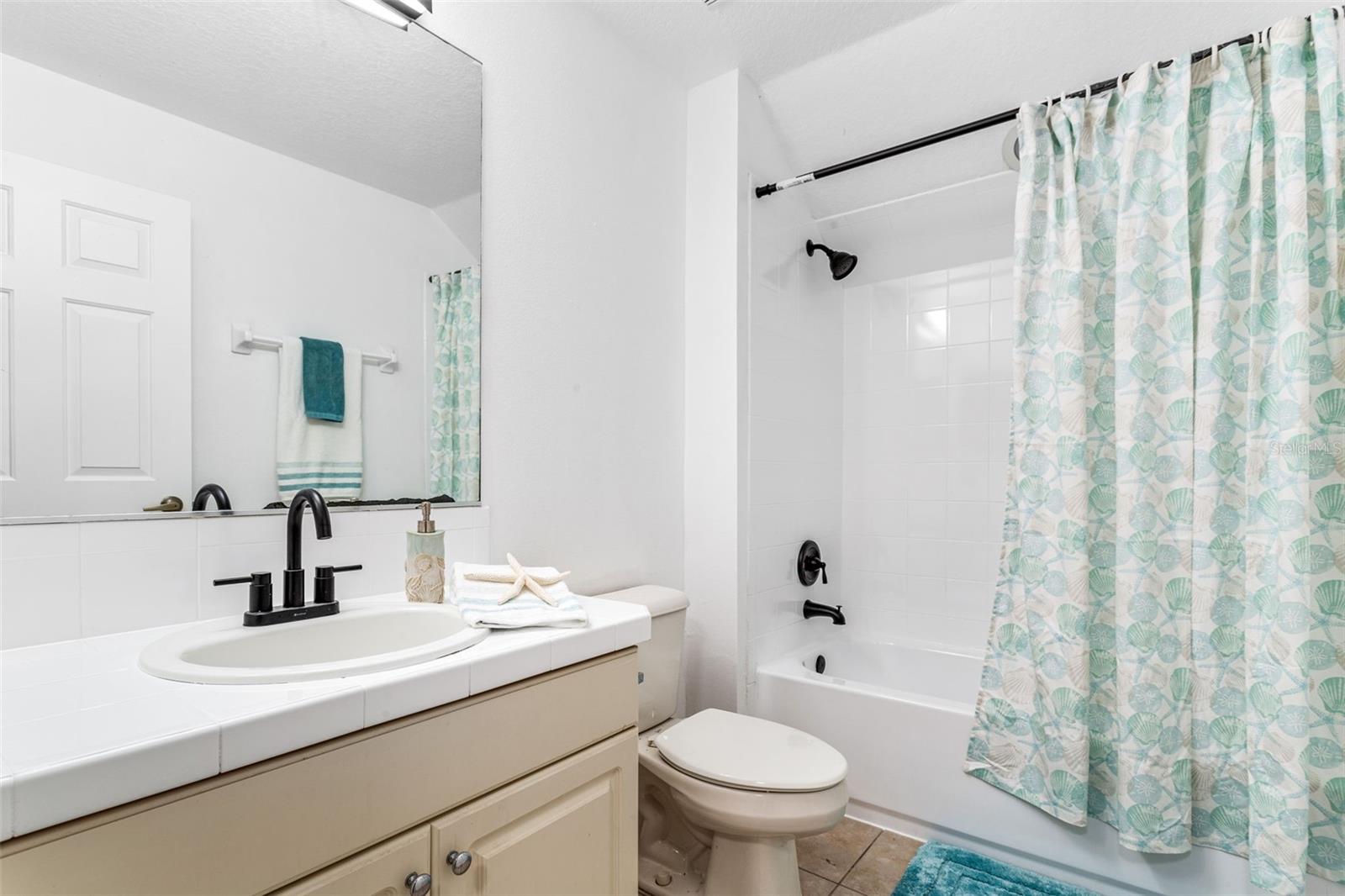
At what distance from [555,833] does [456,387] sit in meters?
0.94

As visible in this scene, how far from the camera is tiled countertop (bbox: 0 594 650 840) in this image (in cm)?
59

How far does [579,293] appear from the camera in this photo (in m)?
1.86

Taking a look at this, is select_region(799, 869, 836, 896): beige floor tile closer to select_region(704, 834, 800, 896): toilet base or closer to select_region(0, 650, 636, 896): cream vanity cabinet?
select_region(704, 834, 800, 896): toilet base

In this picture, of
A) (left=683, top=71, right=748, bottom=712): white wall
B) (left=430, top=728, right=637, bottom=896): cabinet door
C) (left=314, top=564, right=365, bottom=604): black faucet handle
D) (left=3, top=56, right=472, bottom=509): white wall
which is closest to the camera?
(left=430, top=728, right=637, bottom=896): cabinet door

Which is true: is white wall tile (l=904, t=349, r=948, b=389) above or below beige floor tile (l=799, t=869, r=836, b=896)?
above

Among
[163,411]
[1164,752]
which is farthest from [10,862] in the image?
[1164,752]

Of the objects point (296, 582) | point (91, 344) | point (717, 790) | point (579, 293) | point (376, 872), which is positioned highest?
point (579, 293)

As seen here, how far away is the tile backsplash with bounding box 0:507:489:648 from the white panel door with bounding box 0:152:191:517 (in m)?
0.05

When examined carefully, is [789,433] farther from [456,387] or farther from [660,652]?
[456,387]

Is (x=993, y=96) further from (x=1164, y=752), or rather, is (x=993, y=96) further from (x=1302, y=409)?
(x=1164, y=752)

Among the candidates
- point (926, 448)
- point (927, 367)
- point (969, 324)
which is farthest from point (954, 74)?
point (926, 448)

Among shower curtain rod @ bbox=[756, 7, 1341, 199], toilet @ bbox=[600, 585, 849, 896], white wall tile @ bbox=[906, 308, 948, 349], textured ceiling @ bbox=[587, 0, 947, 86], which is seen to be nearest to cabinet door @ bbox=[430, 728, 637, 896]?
toilet @ bbox=[600, 585, 849, 896]

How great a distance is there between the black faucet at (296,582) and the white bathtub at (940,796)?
147cm

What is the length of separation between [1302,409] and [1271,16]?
1089mm
